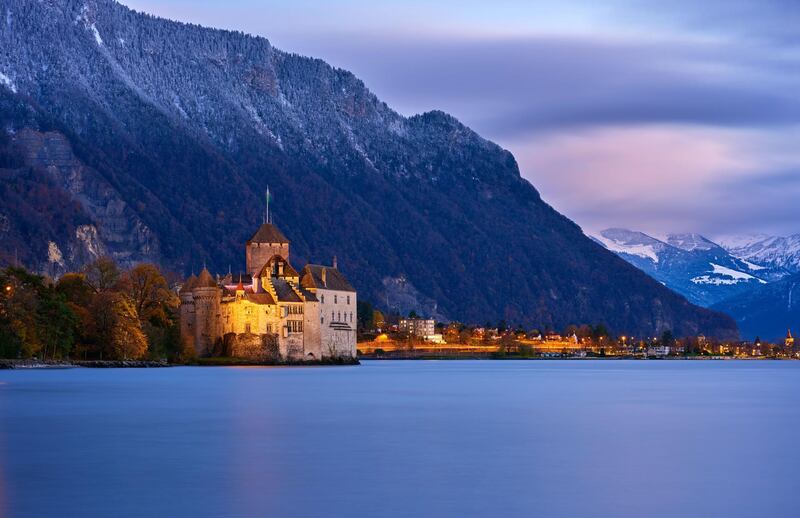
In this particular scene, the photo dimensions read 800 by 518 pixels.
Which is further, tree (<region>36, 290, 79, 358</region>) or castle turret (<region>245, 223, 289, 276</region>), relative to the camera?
castle turret (<region>245, 223, 289, 276</region>)

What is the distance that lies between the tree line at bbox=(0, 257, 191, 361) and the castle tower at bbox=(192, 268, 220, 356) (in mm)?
1916

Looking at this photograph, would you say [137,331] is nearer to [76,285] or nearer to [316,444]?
[76,285]

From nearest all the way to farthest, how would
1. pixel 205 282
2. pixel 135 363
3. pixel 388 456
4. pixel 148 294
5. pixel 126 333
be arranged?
pixel 388 456, pixel 126 333, pixel 135 363, pixel 205 282, pixel 148 294

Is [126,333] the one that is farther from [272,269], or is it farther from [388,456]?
[388,456]

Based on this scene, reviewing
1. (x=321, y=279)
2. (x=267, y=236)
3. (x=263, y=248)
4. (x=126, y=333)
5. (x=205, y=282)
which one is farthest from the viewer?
(x=267, y=236)

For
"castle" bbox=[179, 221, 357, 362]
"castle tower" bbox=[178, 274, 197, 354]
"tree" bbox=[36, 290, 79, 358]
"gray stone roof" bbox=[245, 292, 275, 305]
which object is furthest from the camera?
"castle tower" bbox=[178, 274, 197, 354]

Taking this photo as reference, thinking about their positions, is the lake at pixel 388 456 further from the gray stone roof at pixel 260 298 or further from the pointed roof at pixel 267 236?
the pointed roof at pixel 267 236

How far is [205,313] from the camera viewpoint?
132875 millimetres

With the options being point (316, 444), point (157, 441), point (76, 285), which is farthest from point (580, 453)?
point (76, 285)

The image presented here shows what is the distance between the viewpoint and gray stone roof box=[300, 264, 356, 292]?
138 m

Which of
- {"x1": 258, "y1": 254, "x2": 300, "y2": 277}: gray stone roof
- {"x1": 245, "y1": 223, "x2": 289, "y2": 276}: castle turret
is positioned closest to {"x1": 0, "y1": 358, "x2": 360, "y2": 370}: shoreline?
{"x1": 258, "y1": 254, "x2": 300, "y2": 277}: gray stone roof

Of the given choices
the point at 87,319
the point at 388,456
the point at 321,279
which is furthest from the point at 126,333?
the point at 388,456

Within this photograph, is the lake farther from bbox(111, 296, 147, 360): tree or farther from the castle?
the castle

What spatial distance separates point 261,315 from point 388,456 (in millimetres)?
89123
